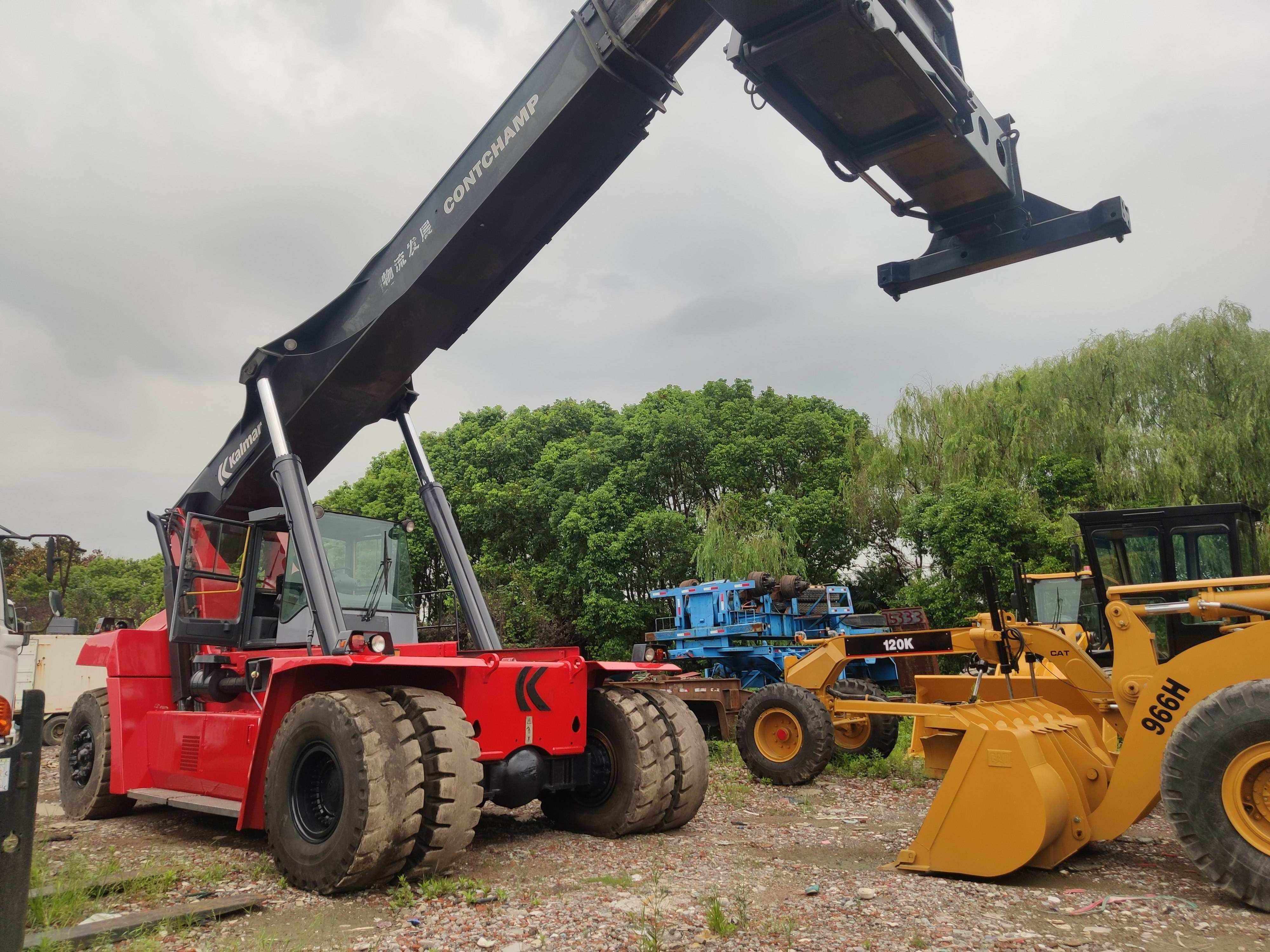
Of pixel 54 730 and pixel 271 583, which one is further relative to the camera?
pixel 54 730

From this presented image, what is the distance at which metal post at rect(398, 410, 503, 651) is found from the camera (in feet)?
26.0

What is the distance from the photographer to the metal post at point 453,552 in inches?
312

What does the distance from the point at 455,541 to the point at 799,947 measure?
4.90 m

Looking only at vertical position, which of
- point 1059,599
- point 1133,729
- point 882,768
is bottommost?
point 882,768

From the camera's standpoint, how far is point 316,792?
586cm

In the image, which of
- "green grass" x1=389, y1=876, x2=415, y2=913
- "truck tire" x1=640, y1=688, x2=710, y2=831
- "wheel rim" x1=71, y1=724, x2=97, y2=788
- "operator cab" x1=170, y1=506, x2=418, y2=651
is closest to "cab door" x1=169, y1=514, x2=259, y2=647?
"operator cab" x1=170, y1=506, x2=418, y2=651

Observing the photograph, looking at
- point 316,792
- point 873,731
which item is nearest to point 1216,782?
point 316,792

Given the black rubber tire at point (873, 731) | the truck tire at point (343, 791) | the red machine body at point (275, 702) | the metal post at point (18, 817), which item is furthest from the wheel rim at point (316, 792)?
the black rubber tire at point (873, 731)

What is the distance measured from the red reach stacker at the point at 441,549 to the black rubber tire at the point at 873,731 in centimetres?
438

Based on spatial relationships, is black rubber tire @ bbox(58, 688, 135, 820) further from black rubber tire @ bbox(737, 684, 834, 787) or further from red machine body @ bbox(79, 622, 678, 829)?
black rubber tire @ bbox(737, 684, 834, 787)

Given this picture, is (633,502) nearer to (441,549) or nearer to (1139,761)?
(441,549)

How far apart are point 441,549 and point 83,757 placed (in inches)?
155

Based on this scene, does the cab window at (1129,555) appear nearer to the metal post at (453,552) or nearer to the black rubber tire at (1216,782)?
the black rubber tire at (1216,782)

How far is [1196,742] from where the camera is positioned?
17.5ft
